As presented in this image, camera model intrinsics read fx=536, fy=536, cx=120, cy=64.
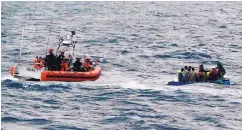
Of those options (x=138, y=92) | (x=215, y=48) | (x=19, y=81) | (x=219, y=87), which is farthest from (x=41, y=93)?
(x=215, y=48)

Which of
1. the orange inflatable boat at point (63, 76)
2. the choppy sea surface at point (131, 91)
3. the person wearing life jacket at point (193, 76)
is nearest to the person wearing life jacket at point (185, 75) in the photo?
the person wearing life jacket at point (193, 76)

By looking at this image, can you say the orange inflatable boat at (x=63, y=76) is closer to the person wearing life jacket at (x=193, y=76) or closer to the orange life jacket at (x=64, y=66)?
the orange life jacket at (x=64, y=66)

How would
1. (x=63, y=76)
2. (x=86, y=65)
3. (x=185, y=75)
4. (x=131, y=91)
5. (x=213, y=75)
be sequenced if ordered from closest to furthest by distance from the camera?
(x=131, y=91)
(x=63, y=76)
(x=185, y=75)
(x=213, y=75)
(x=86, y=65)

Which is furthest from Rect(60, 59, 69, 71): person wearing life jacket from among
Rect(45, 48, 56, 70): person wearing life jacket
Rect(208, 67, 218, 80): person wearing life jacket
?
Rect(208, 67, 218, 80): person wearing life jacket

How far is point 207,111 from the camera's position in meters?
19.9

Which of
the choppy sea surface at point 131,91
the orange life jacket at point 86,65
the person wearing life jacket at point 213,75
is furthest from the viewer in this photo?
the orange life jacket at point 86,65

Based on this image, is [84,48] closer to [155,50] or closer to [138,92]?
[155,50]

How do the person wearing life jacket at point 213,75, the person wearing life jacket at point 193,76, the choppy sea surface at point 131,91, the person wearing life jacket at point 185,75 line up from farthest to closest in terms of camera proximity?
1. the person wearing life jacket at point 213,75
2. the person wearing life jacket at point 193,76
3. the person wearing life jacket at point 185,75
4. the choppy sea surface at point 131,91

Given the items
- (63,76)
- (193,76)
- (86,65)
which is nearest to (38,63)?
(63,76)

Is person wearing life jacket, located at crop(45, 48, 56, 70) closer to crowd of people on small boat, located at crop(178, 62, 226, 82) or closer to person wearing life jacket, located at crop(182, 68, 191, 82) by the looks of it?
crowd of people on small boat, located at crop(178, 62, 226, 82)

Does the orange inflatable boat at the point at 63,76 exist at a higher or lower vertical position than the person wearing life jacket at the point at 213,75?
lower

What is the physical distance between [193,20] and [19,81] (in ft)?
143

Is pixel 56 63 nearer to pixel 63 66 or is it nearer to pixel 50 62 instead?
pixel 50 62

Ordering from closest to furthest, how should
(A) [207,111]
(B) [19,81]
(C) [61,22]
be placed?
(A) [207,111] < (B) [19,81] < (C) [61,22]
